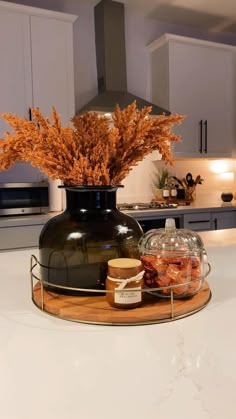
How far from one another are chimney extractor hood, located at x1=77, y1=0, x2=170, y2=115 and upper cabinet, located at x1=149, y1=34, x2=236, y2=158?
28cm

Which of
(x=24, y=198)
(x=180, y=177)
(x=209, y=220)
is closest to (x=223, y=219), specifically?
(x=209, y=220)

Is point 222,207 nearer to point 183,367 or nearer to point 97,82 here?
point 97,82

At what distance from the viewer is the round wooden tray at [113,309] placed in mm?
690

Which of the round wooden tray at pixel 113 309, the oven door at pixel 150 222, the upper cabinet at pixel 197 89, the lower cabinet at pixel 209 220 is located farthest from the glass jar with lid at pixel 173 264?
the upper cabinet at pixel 197 89

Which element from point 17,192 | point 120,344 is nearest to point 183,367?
point 120,344

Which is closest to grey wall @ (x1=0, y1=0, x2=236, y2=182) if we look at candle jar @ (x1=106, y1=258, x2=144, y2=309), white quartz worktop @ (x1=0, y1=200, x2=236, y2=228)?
white quartz worktop @ (x1=0, y1=200, x2=236, y2=228)

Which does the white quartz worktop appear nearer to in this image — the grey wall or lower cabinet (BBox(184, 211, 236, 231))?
lower cabinet (BBox(184, 211, 236, 231))

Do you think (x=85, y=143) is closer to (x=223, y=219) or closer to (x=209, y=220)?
(x=209, y=220)

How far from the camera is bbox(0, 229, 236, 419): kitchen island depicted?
44 cm

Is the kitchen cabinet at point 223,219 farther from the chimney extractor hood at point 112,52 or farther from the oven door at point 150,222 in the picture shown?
the chimney extractor hood at point 112,52

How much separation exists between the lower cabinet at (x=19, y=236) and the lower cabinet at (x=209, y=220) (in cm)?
120

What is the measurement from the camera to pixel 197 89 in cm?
336

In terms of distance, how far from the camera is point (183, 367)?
530mm

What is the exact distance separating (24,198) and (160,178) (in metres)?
1.46
